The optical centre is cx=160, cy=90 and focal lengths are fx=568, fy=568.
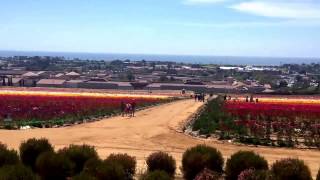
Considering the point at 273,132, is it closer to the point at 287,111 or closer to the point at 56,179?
the point at 287,111

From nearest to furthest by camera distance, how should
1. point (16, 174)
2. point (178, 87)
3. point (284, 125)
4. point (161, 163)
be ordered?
point (16, 174) < point (161, 163) < point (284, 125) < point (178, 87)

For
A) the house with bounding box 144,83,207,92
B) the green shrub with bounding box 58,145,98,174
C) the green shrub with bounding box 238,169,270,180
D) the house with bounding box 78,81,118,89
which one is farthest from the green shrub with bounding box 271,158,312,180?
the house with bounding box 78,81,118,89

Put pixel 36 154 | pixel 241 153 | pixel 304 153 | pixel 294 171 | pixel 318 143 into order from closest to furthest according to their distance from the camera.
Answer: pixel 294 171 → pixel 241 153 → pixel 36 154 → pixel 304 153 → pixel 318 143

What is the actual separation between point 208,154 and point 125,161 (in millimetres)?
2273

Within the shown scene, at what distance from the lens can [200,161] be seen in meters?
14.9

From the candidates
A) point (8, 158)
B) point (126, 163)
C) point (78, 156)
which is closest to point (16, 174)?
point (8, 158)

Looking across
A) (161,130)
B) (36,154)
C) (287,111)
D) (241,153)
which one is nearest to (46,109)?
(161,130)

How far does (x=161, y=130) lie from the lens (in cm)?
3106

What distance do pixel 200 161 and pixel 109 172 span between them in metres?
3.18

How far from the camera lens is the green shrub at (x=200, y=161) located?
14.9 m

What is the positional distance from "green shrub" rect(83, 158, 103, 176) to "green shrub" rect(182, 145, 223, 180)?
271 cm

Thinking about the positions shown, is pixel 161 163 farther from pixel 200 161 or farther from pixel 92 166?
pixel 92 166

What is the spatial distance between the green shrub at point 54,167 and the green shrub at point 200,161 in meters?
3.17

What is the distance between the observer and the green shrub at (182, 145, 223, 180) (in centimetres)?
1490
